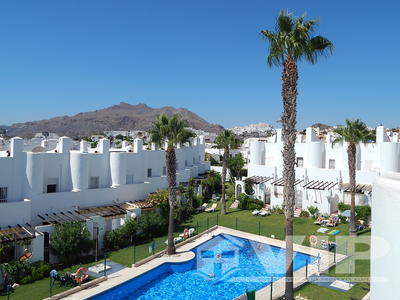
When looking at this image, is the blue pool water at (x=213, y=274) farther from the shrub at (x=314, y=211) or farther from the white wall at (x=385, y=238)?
the white wall at (x=385, y=238)

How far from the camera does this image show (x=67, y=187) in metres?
30.7

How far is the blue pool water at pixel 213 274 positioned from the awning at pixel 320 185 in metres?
13.5

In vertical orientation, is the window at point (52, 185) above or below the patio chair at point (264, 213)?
above

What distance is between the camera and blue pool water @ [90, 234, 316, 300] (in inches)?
812

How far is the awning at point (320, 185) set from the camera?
38672mm

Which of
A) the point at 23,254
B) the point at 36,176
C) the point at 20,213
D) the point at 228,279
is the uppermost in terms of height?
the point at 36,176

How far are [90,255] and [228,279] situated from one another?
11.4 meters

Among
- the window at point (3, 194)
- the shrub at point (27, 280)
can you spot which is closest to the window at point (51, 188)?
the window at point (3, 194)

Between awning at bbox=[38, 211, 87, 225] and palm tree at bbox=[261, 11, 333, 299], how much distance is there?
1737cm

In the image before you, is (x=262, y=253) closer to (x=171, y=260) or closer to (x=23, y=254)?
(x=171, y=260)

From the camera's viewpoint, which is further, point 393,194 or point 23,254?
point 23,254

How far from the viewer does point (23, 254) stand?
73.5ft

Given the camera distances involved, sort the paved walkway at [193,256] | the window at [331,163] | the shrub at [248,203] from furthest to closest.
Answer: the window at [331,163]
the shrub at [248,203]
the paved walkway at [193,256]

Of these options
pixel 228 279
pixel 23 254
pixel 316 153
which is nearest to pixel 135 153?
pixel 23 254
